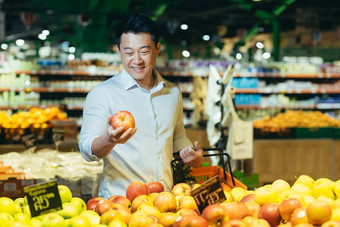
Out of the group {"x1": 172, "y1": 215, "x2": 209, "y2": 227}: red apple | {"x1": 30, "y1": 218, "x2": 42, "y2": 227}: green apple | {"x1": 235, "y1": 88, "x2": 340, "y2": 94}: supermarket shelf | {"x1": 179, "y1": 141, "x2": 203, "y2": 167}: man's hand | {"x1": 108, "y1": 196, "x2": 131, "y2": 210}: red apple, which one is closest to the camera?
{"x1": 172, "y1": 215, "x2": 209, "y2": 227}: red apple

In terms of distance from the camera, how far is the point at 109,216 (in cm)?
175

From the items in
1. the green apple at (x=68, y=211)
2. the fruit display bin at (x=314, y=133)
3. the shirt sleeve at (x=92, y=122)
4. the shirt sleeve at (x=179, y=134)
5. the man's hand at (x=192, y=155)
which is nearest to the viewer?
the green apple at (x=68, y=211)

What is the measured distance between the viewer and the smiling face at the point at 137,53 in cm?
244

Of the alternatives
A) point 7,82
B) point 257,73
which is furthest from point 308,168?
point 7,82

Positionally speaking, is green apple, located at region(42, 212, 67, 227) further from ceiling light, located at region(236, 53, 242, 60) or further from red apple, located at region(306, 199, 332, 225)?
ceiling light, located at region(236, 53, 242, 60)

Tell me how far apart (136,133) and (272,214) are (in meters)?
0.91

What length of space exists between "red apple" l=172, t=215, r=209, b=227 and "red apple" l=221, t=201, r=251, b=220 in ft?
0.55

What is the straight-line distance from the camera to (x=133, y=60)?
2.44 meters

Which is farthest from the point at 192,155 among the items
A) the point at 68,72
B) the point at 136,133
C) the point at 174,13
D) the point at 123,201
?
the point at 174,13

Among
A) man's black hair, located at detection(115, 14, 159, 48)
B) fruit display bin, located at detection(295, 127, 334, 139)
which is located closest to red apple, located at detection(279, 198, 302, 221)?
man's black hair, located at detection(115, 14, 159, 48)

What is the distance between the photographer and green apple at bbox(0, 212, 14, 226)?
1766 millimetres

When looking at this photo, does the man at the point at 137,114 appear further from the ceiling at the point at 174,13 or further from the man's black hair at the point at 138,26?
the ceiling at the point at 174,13

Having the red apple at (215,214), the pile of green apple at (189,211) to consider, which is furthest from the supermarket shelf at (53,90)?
the red apple at (215,214)

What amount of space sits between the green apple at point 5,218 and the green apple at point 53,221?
15 centimetres
